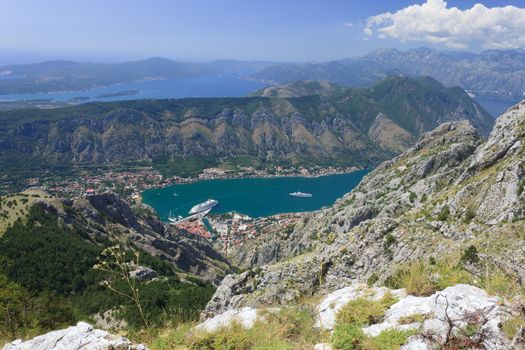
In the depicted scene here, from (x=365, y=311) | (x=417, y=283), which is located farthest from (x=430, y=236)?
(x=365, y=311)

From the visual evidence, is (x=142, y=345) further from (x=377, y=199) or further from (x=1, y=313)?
(x=377, y=199)

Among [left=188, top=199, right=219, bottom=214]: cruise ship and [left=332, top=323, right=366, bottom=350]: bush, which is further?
[left=188, top=199, right=219, bottom=214]: cruise ship

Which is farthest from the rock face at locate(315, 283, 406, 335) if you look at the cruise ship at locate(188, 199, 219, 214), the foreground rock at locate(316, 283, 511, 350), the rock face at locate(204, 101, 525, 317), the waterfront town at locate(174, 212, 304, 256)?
the cruise ship at locate(188, 199, 219, 214)

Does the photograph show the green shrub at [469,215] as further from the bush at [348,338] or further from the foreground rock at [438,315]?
the bush at [348,338]

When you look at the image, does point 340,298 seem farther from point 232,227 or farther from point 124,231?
point 232,227

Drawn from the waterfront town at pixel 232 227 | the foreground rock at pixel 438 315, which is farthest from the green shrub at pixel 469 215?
the waterfront town at pixel 232 227

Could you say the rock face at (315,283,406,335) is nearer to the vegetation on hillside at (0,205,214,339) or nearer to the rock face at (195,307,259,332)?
the rock face at (195,307,259,332)

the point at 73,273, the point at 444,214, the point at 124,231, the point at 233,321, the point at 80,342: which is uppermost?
the point at 80,342

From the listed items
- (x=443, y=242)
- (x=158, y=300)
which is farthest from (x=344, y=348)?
(x=158, y=300)
